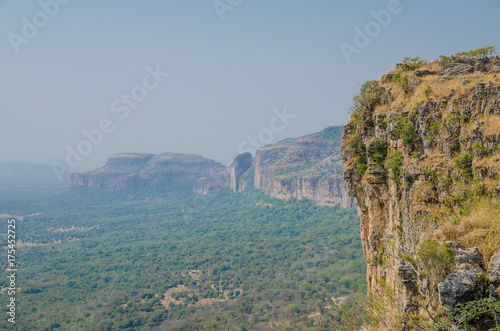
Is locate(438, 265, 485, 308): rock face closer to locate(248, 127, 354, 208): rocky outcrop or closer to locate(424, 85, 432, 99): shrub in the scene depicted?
locate(424, 85, 432, 99): shrub

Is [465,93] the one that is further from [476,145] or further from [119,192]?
[119,192]

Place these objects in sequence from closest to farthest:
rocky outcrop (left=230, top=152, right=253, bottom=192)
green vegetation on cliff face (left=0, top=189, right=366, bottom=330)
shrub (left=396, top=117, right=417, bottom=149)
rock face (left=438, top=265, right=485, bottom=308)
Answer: rock face (left=438, top=265, right=485, bottom=308) < shrub (left=396, top=117, right=417, bottom=149) < green vegetation on cliff face (left=0, top=189, right=366, bottom=330) < rocky outcrop (left=230, top=152, right=253, bottom=192)

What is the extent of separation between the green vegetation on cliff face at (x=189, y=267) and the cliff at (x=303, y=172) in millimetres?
3693

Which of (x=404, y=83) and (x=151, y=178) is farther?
(x=151, y=178)

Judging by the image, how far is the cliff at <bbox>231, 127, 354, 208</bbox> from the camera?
10106cm

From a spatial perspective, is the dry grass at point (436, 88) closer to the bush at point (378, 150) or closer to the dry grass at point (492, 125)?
the bush at point (378, 150)

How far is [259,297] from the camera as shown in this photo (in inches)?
2068

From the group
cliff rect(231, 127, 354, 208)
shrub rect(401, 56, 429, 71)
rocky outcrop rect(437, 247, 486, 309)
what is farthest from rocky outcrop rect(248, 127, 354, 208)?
rocky outcrop rect(437, 247, 486, 309)

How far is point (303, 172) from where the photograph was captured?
Result: 388 ft

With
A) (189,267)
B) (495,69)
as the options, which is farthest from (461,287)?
(189,267)

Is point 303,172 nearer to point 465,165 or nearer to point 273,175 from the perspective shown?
point 273,175

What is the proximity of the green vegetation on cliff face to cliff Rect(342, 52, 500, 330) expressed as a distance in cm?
2808

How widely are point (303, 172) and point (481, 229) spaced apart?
363 feet

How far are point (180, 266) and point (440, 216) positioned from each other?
6900 centimetres
